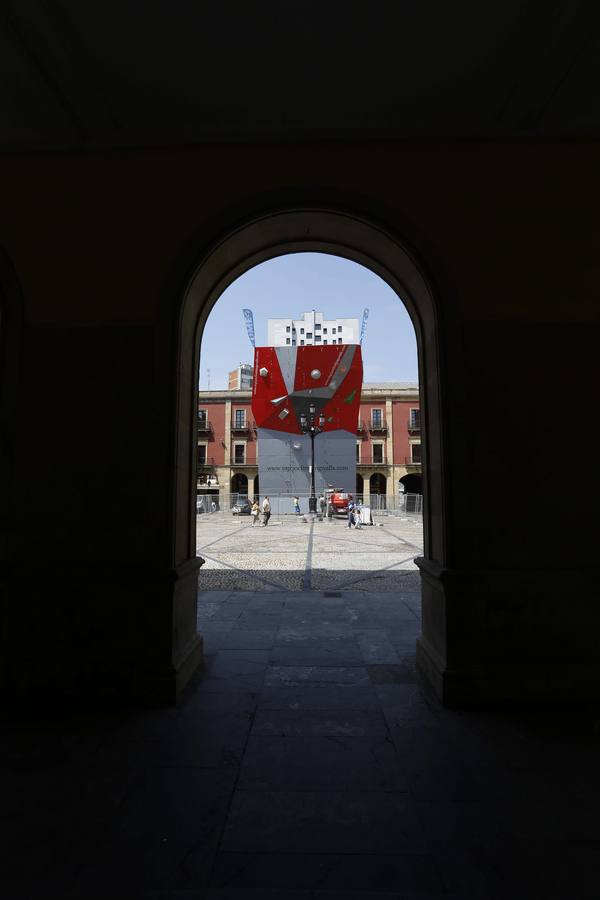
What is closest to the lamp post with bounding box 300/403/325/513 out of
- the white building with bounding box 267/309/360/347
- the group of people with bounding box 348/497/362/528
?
the group of people with bounding box 348/497/362/528

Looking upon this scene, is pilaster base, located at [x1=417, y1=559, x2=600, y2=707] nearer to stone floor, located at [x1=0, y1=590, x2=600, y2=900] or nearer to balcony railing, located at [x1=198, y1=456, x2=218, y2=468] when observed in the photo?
stone floor, located at [x1=0, y1=590, x2=600, y2=900]

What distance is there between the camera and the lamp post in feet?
63.5

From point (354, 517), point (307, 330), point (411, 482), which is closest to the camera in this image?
point (354, 517)

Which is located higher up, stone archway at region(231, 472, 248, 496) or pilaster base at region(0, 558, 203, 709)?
stone archway at region(231, 472, 248, 496)

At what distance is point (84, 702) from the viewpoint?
9.87 ft

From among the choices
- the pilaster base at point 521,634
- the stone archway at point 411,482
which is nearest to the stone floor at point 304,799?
the pilaster base at point 521,634

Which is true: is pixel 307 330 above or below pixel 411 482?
above

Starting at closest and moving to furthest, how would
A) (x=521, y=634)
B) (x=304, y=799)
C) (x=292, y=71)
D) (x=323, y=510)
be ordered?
(x=304, y=799) < (x=292, y=71) < (x=521, y=634) < (x=323, y=510)

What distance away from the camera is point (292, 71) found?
2.84 meters

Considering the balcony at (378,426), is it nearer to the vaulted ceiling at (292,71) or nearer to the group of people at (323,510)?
the group of people at (323,510)

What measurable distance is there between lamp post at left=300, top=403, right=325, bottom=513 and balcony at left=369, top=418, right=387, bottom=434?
15.5m

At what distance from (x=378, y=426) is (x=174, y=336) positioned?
36.6 metres

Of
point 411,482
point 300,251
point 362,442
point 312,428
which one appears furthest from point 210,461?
point 300,251

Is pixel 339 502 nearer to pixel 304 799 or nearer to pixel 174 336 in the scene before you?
pixel 174 336
